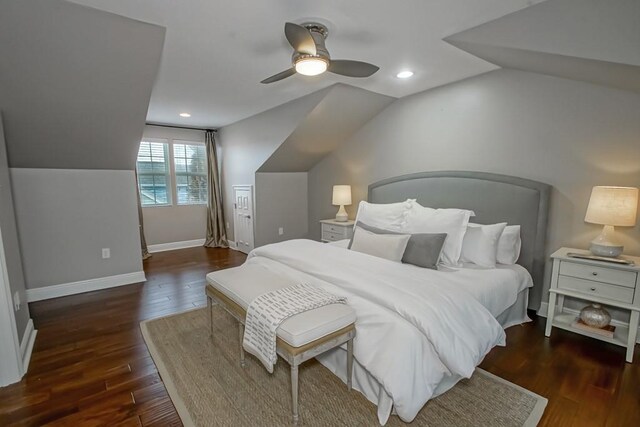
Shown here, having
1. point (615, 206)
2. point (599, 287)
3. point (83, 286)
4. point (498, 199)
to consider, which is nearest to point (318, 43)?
point (498, 199)

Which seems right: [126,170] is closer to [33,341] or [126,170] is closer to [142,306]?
[142,306]

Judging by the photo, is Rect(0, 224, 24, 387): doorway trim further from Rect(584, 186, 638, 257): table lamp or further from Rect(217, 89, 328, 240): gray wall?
Rect(584, 186, 638, 257): table lamp

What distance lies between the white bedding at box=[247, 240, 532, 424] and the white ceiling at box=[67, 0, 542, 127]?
70.1 inches

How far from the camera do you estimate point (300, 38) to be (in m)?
1.86

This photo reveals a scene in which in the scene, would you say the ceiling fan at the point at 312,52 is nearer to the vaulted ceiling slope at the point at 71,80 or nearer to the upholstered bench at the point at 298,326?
the vaulted ceiling slope at the point at 71,80

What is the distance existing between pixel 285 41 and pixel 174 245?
4.84 meters

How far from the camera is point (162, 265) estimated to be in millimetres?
4785

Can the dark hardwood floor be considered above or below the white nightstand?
below

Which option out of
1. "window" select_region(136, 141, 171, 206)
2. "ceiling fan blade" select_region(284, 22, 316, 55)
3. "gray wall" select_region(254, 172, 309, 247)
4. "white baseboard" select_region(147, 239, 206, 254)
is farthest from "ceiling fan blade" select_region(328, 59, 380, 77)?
"white baseboard" select_region(147, 239, 206, 254)

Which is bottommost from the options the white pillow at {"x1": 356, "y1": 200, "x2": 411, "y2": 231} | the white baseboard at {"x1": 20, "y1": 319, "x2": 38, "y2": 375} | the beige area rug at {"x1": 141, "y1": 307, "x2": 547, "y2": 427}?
the beige area rug at {"x1": 141, "y1": 307, "x2": 547, "y2": 427}

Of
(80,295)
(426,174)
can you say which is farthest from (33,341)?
(426,174)

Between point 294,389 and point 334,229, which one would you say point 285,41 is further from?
point 334,229

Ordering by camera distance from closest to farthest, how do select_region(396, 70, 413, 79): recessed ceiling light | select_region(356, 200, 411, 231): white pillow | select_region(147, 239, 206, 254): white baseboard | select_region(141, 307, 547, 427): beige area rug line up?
select_region(141, 307, 547, 427): beige area rug, select_region(396, 70, 413, 79): recessed ceiling light, select_region(356, 200, 411, 231): white pillow, select_region(147, 239, 206, 254): white baseboard

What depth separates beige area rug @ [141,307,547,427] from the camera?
5.57 feet
